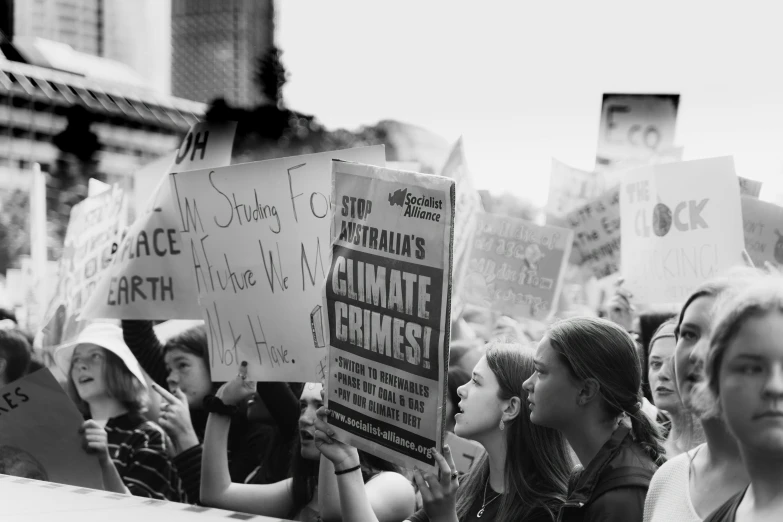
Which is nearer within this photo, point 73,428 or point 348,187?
point 348,187

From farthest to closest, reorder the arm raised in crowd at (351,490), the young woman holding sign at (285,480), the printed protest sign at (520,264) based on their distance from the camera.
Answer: the printed protest sign at (520,264) < the young woman holding sign at (285,480) < the arm raised in crowd at (351,490)

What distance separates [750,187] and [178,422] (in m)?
3.59

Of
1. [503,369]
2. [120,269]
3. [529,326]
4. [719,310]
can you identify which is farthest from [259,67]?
[719,310]

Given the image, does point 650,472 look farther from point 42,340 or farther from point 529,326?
point 529,326

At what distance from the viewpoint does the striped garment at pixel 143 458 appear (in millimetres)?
4520

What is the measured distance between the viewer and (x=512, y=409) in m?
2.88

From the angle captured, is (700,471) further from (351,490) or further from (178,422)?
(178,422)

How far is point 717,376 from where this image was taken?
4.64 feet

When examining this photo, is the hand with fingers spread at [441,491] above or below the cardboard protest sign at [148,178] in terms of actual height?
below

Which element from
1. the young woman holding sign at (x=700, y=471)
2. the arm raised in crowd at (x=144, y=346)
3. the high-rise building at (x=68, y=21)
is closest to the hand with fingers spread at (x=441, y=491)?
the young woman holding sign at (x=700, y=471)

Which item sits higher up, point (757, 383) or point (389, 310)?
point (757, 383)

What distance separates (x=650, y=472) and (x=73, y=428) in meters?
2.86

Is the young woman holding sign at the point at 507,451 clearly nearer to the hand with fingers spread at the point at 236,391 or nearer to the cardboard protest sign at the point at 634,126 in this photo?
the hand with fingers spread at the point at 236,391

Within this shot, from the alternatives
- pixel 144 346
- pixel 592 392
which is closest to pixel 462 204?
pixel 144 346
